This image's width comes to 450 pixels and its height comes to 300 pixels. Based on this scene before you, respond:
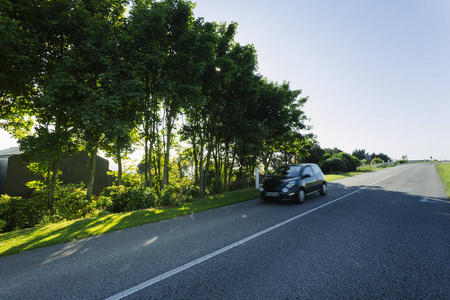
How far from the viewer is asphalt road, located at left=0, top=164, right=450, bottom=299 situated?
Result: 2.73m

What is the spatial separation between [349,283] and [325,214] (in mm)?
4389

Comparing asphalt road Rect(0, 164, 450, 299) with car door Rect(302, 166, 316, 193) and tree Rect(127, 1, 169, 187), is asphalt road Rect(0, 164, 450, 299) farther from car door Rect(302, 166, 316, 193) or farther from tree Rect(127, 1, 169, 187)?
tree Rect(127, 1, 169, 187)

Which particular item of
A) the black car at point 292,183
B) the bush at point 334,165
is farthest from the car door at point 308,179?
the bush at point 334,165

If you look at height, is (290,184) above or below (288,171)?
below

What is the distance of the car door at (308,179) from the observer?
9.35 metres

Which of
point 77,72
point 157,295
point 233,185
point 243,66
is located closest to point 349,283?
point 157,295

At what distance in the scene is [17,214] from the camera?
9.08 meters

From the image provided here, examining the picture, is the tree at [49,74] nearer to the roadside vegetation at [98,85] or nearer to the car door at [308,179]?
the roadside vegetation at [98,85]

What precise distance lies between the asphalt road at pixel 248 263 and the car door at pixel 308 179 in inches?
135

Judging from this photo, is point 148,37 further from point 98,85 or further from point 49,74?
point 49,74

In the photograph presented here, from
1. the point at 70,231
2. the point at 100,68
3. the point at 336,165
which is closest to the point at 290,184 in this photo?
the point at 70,231

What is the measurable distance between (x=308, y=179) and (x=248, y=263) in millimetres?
7181

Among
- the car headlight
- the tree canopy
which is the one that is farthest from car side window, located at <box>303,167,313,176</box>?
the tree canopy

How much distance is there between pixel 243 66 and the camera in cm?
1339
